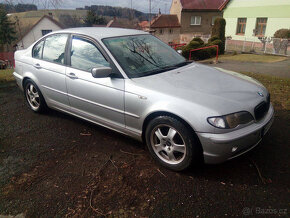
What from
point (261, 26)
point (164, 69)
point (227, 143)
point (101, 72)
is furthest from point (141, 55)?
point (261, 26)

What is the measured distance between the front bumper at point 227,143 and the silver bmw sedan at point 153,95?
1 centimetres

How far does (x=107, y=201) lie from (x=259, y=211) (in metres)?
1.55

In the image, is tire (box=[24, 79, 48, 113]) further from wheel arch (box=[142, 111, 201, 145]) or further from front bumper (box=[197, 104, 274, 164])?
front bumper (box=[197, 104, 274, 164])

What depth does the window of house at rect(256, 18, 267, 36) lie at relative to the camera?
22.6 m

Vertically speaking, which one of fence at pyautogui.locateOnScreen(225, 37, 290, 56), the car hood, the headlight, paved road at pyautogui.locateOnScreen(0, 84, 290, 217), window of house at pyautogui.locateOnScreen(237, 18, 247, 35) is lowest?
paved road at pyautogui.locateOnScreen(0, 84, 290, 217)

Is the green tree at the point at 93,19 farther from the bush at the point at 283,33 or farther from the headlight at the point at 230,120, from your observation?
the headlight at the point at 230,120

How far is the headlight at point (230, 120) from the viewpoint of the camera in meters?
2.61

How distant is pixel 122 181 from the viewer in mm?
2883

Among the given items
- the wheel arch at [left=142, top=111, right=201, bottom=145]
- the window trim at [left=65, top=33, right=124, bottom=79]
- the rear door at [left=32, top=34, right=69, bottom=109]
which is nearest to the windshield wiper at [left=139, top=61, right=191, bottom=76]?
the window trim at [left=65, top=33, right=124, bottom=79]

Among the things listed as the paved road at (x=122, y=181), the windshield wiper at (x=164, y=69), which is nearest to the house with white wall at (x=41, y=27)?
the windshield wiper at (x=164, y=69)

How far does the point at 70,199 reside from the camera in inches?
103

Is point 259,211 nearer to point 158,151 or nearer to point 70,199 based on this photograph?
point 158,151

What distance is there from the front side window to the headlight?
1.67 m

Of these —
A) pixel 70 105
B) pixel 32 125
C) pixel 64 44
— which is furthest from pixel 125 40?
pixel 32 125
